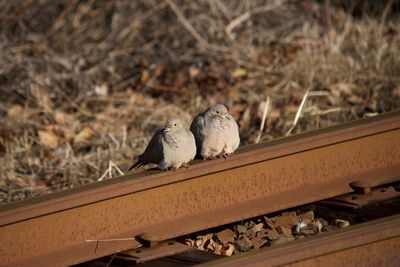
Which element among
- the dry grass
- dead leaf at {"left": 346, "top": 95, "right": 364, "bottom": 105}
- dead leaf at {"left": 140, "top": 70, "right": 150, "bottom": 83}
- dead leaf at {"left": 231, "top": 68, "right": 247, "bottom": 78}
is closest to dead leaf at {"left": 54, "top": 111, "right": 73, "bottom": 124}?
the dry grass

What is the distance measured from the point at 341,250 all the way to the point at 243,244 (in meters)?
0.84

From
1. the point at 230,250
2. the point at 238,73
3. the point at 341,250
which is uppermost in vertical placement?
the point at 238,73

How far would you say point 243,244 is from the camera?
4.91 m

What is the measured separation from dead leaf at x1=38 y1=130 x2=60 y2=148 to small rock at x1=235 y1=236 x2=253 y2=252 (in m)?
2.96

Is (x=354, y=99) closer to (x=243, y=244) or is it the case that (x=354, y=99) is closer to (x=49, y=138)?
(x=49, y=138)

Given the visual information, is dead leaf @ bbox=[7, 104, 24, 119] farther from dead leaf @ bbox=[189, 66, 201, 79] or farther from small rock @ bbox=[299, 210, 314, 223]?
small rock @ bbox=[299, 210, 314, 223]

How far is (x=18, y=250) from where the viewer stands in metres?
4.55

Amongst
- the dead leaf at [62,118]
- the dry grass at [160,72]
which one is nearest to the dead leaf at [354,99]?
the dry grass at [160,72]

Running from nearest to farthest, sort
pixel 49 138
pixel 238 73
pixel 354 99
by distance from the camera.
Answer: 1. pixel 49 138
2. pixel 354 99
3. pixel 238 73

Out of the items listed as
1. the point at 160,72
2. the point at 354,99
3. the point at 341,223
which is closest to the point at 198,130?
the point at 341,223

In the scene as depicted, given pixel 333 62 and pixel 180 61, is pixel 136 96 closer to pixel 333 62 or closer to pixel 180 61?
pixel 180 61

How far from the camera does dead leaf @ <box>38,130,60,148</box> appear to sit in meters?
7.57

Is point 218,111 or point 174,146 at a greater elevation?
point 218,111

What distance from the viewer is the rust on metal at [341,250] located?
4016mm
